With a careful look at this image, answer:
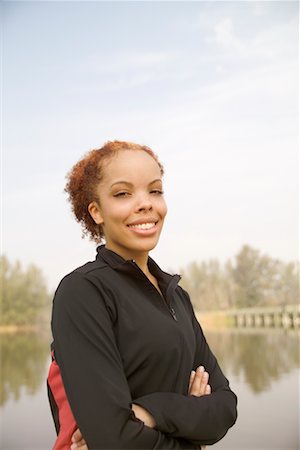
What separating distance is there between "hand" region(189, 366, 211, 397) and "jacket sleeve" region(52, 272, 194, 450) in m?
0.13

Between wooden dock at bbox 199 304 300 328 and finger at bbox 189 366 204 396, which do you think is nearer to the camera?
finger at bbox 189 366 204 396

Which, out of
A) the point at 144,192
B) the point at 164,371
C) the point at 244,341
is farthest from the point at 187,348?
the point at 244,341

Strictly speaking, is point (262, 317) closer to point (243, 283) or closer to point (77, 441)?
point (243, 283)

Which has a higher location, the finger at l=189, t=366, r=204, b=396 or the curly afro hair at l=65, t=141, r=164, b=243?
the curly afro hair at l=65, t=141, r=164, b=243

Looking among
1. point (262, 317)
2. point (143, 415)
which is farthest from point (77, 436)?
point (262, 317)

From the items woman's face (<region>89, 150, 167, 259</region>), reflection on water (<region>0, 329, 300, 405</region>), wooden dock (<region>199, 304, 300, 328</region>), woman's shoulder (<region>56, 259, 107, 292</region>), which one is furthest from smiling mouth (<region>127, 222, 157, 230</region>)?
wooden dock (<region>199, 304, 300, 328</region>)

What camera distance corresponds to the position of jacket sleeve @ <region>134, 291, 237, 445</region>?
1222 millimetres

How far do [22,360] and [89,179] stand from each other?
6627 mm

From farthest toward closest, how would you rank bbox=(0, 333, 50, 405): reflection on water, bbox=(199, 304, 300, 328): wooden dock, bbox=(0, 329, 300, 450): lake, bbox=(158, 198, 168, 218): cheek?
1. bbox=(199, 304, 300, 328): wooden dock
2. bbox=(0, 333, 50, 405): reflection on water
3. bbox=(0, 329, 300, 450): lake
4. bbox=(158, 198, 168, 218): cheek

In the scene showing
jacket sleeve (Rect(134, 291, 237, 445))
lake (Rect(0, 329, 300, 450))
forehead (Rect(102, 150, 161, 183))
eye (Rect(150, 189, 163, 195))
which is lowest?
lake (Rect(0, 329, 300, 450))

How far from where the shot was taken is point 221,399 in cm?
138

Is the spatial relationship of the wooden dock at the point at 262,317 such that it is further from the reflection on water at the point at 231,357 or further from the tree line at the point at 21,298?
the tree line at the point at 21,298

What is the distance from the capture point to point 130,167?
1.37 m

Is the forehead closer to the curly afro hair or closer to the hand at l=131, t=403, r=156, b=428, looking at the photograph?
the curly afro hair
